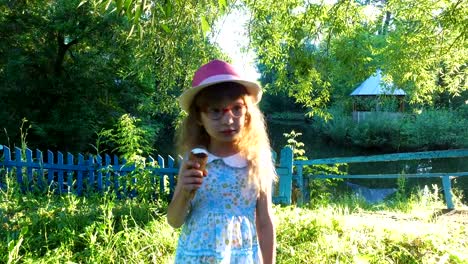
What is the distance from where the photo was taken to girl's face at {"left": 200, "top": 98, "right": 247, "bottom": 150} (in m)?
Result: 1.57

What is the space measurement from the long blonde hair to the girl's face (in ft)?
0.10

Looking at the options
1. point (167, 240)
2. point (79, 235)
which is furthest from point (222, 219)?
point (79, 235)

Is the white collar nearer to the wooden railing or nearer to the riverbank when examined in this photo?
the riverbank

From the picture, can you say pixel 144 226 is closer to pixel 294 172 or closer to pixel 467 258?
pixel 467 258

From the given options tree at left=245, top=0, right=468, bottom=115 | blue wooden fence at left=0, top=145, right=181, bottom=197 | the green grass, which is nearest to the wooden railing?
tree at left=245, top=0, right=468, bottom=115

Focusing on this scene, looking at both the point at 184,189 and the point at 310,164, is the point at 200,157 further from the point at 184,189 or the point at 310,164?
the point at 310,164

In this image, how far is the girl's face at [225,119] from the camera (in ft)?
5.16

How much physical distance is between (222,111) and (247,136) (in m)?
0.18

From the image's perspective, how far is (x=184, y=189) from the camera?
148 centimetres

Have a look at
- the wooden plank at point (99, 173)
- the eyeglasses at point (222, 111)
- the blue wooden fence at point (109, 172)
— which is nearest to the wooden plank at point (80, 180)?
the blue wooden fence at point (109, 172)

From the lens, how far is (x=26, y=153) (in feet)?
20.9

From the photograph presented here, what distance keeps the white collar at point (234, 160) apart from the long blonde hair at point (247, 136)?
0.06ft

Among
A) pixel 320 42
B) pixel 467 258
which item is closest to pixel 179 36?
pixel 320 42

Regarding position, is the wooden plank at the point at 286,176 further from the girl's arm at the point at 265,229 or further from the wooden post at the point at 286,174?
the girl's arm at the point at 265,229
